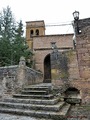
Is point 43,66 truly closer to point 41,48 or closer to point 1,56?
point 41,48

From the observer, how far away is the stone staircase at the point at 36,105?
430cm

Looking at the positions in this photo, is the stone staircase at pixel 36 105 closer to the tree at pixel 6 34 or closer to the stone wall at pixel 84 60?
the stone wall at pixel 84 60

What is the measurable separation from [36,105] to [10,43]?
11436 millimetres

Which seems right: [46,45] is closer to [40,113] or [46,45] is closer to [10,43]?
[10,43]

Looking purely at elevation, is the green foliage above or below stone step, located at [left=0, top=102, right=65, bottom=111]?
above

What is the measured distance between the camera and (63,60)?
6297 millimetres

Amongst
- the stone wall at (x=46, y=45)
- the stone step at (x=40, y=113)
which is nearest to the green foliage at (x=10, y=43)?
the stone wall at (x=46, y=45)

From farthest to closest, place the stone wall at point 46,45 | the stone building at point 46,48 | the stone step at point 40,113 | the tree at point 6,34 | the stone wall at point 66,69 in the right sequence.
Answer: the stone wall at point 46,45, the stone building at point 46,48, the tree at point 6,34, the stone wall at point 66,69, the stone step at point 40,113

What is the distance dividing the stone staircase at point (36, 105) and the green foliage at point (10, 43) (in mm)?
7856

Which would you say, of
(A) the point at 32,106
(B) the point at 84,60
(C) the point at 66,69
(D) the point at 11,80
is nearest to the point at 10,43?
(D) the point at 11,80

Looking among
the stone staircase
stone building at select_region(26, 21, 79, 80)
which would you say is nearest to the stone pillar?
the stone staircase

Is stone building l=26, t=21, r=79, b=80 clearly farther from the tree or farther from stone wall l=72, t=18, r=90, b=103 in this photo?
stone wall l=72, t=18, r=90, b=103

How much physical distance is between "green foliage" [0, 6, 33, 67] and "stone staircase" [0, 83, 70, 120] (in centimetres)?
786

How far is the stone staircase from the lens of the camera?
14.1 ft
